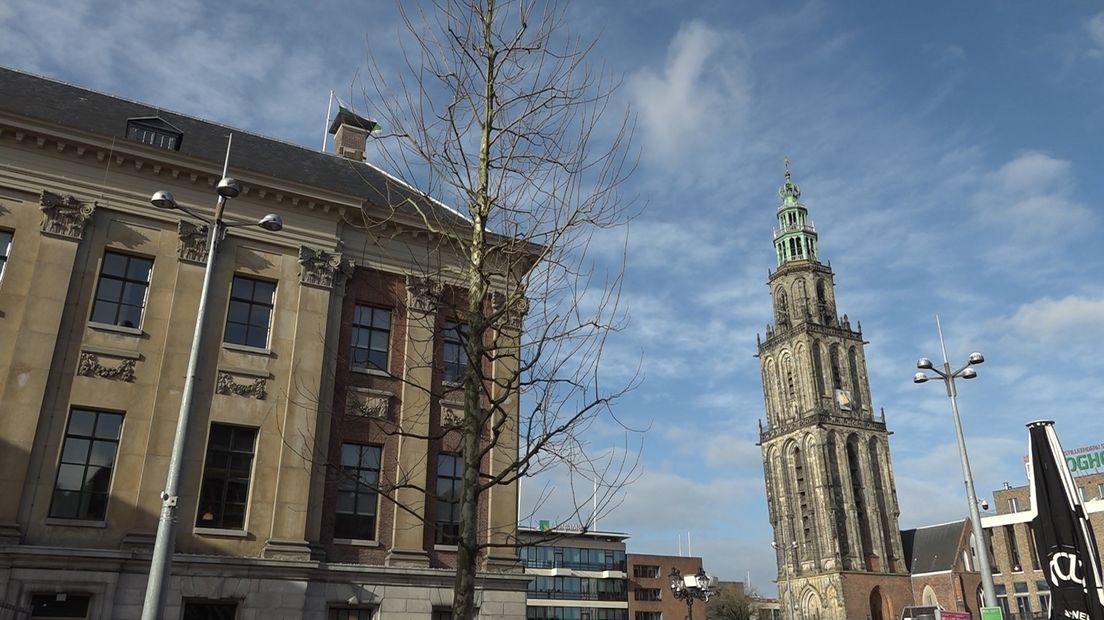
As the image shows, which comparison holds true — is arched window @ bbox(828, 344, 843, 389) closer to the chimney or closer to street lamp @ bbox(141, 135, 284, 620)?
the chimney

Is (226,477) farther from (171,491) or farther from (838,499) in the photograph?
(838,499)

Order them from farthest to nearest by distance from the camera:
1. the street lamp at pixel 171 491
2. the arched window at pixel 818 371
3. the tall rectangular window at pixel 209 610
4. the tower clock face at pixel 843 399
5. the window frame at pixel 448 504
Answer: the tower clock face at pixel 843 399 → the arched window at pixel 818 371 → the window frame at pixel 448 504 → the tall rectangular window at pixel 209 610 → the street lamp at pixel 171 491

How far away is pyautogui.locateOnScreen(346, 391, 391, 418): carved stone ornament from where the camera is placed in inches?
814

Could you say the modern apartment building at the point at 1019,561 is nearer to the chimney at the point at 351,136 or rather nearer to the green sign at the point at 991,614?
the green sign at the point at 991,614

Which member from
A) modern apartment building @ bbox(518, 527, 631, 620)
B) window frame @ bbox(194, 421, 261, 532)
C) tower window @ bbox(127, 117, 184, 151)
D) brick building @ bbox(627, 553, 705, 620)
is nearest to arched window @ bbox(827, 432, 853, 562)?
brick building @ bbox(627, 553, 705, 620)

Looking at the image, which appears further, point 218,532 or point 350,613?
point 350,613

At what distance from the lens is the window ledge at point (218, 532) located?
18.0m

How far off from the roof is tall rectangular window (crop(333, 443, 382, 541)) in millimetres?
84178

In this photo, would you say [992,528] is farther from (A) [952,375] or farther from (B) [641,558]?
(A) [952,375]

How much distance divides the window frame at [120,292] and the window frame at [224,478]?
3.47 meters

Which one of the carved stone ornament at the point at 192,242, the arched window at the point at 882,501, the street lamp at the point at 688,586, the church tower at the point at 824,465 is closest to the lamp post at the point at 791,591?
the church tower at the point at 824,465

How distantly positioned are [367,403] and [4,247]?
9537 millimetres

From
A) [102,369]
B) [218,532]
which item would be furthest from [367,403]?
[102,369]

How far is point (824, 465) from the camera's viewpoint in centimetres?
8425
